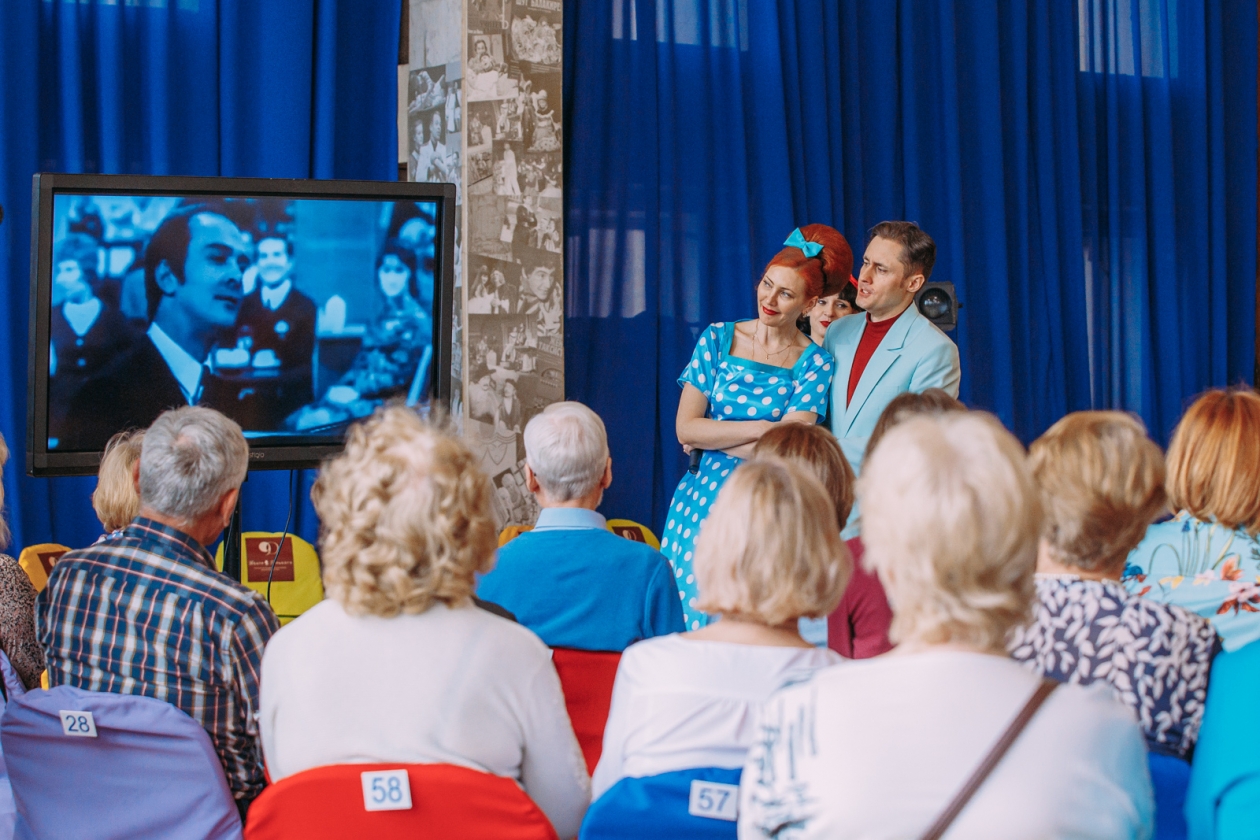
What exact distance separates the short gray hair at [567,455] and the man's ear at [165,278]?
131cm

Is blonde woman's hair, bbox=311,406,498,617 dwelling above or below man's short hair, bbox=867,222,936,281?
below

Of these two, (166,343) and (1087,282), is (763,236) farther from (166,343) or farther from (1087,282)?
(166,343)

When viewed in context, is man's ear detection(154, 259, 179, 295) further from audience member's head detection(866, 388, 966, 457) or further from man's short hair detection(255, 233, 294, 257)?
audience member's head detection(866, 388, 966, 457)

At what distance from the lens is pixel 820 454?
2199 millimetres

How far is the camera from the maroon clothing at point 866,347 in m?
3.29

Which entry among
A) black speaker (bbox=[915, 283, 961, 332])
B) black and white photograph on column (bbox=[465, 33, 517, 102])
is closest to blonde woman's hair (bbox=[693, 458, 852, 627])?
black speaker (bbox=[915, 283, 961, 332])

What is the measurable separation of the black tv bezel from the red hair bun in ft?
3.05

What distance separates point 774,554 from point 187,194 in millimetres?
2183

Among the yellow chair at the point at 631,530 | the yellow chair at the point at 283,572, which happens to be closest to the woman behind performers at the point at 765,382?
the yellow chair at the point at 631,530

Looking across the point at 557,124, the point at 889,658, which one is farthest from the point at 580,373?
the point at 889,658

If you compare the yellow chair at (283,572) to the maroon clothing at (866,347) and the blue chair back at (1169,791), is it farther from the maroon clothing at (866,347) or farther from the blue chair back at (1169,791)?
the blue chair back at (1169,791)

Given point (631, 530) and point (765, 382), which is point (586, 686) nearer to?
point (765, 382)

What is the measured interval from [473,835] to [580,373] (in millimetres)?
3277

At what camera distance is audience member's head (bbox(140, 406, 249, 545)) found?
75.3 inches
